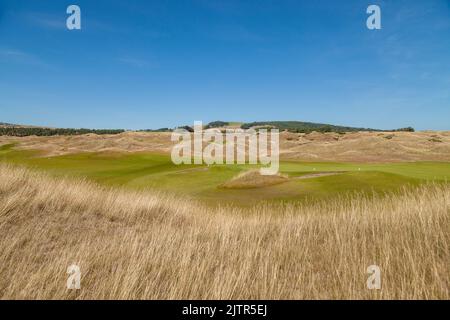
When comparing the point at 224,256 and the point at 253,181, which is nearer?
the point at 224,256

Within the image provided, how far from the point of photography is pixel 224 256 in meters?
6.15

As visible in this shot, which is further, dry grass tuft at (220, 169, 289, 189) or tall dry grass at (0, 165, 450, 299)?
dry grass tuft at (220, 169, 289, 189)

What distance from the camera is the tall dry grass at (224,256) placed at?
4633 millimetres

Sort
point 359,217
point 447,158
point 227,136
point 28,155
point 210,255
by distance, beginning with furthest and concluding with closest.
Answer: point 227,136, point 28,155, point 447,158, point 359,217, point 210,255

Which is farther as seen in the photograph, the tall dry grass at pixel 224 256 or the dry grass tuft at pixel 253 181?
the dry grass tuft at pixel 253 181

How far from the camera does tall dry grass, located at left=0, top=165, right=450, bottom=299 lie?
463 centimetres

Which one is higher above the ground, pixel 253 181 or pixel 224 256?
pixel 224 256

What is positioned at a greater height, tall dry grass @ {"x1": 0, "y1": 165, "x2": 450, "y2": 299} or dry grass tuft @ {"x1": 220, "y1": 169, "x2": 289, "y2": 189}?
tall dry grass @ {"x1": 0, "y1": 165, "x2": 450, "y2": 299}

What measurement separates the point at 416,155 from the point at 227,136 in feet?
121

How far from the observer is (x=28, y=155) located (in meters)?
59.3

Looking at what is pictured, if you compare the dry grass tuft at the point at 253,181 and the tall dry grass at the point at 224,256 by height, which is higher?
the tall dry grass at the point at 224,256
